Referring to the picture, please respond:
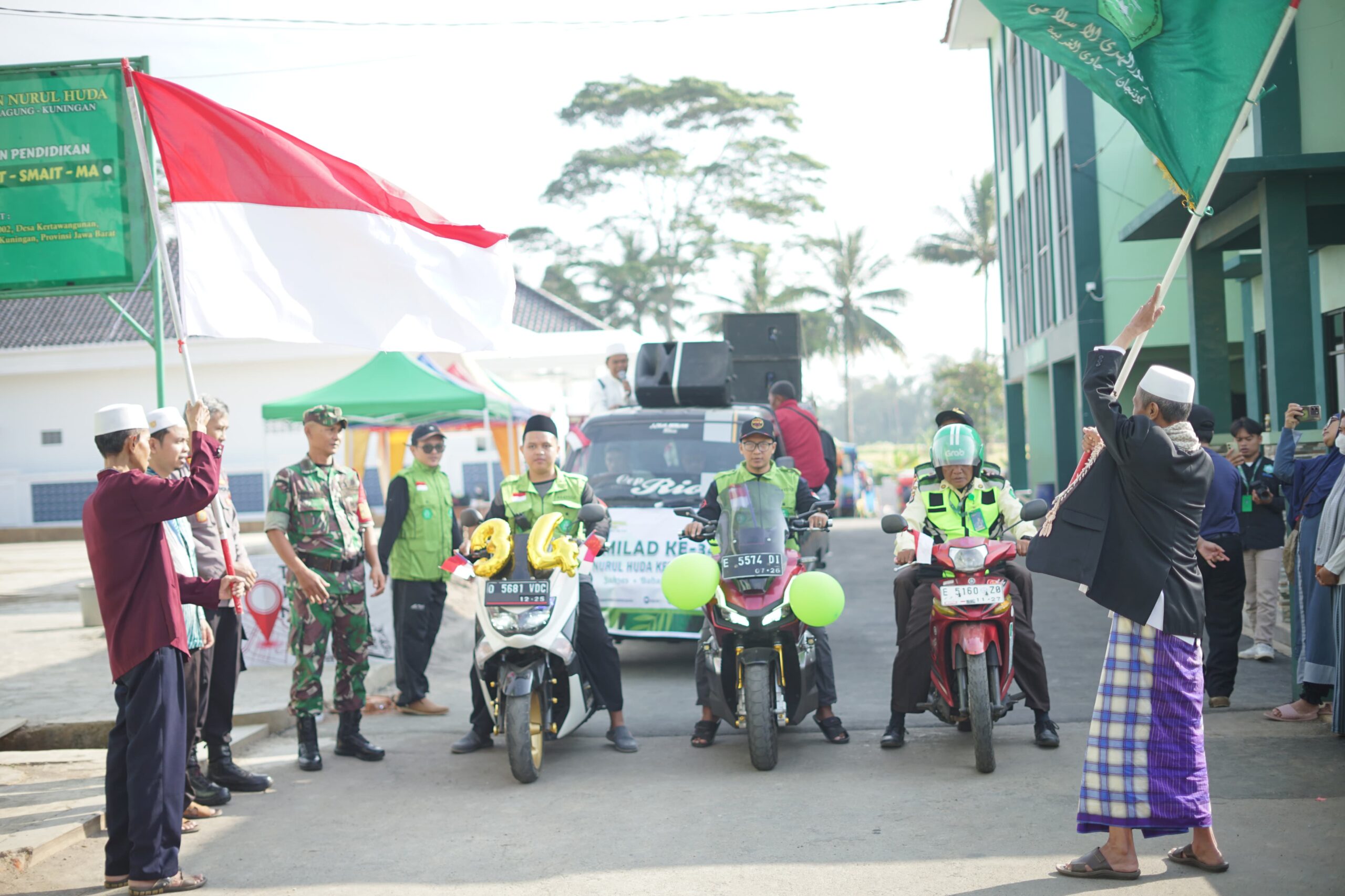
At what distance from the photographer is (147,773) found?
471 centimetres

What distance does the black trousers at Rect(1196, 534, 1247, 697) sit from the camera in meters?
7.18

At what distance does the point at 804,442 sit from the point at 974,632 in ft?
15.3

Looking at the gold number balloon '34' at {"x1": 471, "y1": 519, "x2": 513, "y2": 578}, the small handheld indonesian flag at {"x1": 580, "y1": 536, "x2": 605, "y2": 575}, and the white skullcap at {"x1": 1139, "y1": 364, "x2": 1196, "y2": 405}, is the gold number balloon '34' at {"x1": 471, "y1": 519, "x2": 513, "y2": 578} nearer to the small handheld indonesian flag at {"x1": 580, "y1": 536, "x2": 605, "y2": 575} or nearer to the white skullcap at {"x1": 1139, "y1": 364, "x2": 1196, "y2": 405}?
the small handheld indonesian flag at {"x1": 580, "y1": 536, "x2": 605, "y2": 575}

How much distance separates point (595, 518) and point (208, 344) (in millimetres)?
27901

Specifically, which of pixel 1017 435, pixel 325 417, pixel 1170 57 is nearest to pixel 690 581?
pixel 325 417

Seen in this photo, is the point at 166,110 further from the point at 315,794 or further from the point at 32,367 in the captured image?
the point at 32,367

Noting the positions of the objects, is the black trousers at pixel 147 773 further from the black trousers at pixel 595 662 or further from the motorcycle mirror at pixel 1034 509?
the motorcycle mirror at pixel 1034 509

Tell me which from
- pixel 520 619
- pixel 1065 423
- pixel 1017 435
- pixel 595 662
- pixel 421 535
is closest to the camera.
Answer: pixel 520 619

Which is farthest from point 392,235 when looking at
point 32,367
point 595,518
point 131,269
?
point 32,367

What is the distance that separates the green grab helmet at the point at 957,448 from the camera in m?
6.39

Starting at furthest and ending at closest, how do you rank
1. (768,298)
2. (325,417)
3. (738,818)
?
(768,298)
(325,417)
(738,818)

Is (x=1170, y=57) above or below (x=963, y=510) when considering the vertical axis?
above

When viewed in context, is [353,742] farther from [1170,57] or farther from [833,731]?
[1170,57]

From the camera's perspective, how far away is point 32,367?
3262cm
